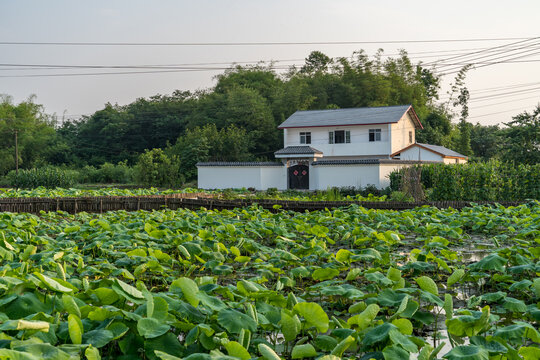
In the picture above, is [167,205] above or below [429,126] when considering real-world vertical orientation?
below

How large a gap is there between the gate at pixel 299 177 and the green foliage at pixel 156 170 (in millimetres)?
7096

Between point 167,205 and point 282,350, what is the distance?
36.7 feet

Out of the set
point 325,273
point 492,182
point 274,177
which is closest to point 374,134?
point 274,177

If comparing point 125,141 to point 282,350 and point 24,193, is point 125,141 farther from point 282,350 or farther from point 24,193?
point 282,350

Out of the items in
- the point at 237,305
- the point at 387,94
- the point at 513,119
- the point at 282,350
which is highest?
the point at 387,94

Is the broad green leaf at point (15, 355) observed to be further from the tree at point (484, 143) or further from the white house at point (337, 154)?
the tree at point (484, 143)

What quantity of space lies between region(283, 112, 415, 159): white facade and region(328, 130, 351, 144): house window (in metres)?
0.13

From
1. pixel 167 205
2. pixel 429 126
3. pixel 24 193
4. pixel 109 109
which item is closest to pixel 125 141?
pixel 109 109

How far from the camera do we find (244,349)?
80.0 inches

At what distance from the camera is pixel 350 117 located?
32.2 m

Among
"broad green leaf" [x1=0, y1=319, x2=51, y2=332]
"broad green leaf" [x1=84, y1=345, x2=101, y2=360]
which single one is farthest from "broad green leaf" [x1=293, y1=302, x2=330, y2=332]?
"broad green leaf" [x1=0, y1=319, x2=51, y2=332]

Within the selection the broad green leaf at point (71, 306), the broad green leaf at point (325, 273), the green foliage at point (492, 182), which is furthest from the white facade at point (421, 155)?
the broad green leaf at point (71, 306)

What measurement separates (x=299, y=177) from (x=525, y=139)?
11.5 metres

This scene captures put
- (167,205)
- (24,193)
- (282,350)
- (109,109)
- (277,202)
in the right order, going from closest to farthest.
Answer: (282,350) → (277,202) → (167,205) → (24,193) → (109,109)
